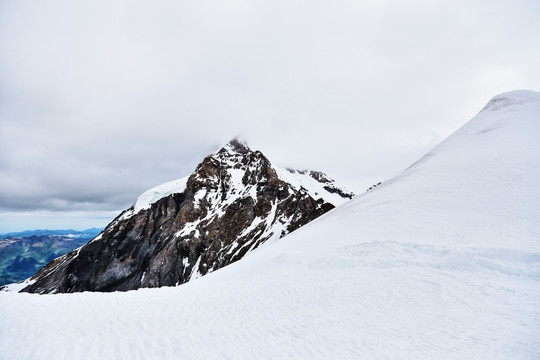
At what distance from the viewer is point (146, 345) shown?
6887 mm

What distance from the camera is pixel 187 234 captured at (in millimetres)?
116000

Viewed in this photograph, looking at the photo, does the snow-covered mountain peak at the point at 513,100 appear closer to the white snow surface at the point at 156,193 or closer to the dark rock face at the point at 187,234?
the dark rock face at the point at 187,234

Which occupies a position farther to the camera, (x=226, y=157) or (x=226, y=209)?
(x=226, y=157)

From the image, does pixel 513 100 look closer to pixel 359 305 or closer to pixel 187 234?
pixel 359 305

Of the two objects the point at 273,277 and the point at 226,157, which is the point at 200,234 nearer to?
the point at 226,157

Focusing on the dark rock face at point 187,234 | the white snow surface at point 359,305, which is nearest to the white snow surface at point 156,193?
the dark rock face at point 187,234

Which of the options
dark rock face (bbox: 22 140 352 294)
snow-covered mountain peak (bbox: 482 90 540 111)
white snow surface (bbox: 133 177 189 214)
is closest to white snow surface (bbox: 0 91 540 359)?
snow-covered mountain peak (bbox: 482 90 540 111)

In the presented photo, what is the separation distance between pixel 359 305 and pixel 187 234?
117 metres

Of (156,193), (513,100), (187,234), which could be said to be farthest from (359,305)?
(156,193)

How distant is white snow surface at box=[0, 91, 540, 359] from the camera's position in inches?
254

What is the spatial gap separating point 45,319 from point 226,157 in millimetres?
157819

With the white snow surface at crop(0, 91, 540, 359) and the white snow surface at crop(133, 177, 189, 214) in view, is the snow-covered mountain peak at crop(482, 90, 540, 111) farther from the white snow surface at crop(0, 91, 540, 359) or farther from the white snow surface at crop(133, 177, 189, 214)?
the white snow surface at crop(133, 177, 189, 214)

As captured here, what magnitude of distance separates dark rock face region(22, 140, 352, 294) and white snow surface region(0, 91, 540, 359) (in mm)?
85013

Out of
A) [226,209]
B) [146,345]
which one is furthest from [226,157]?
[146,345]
